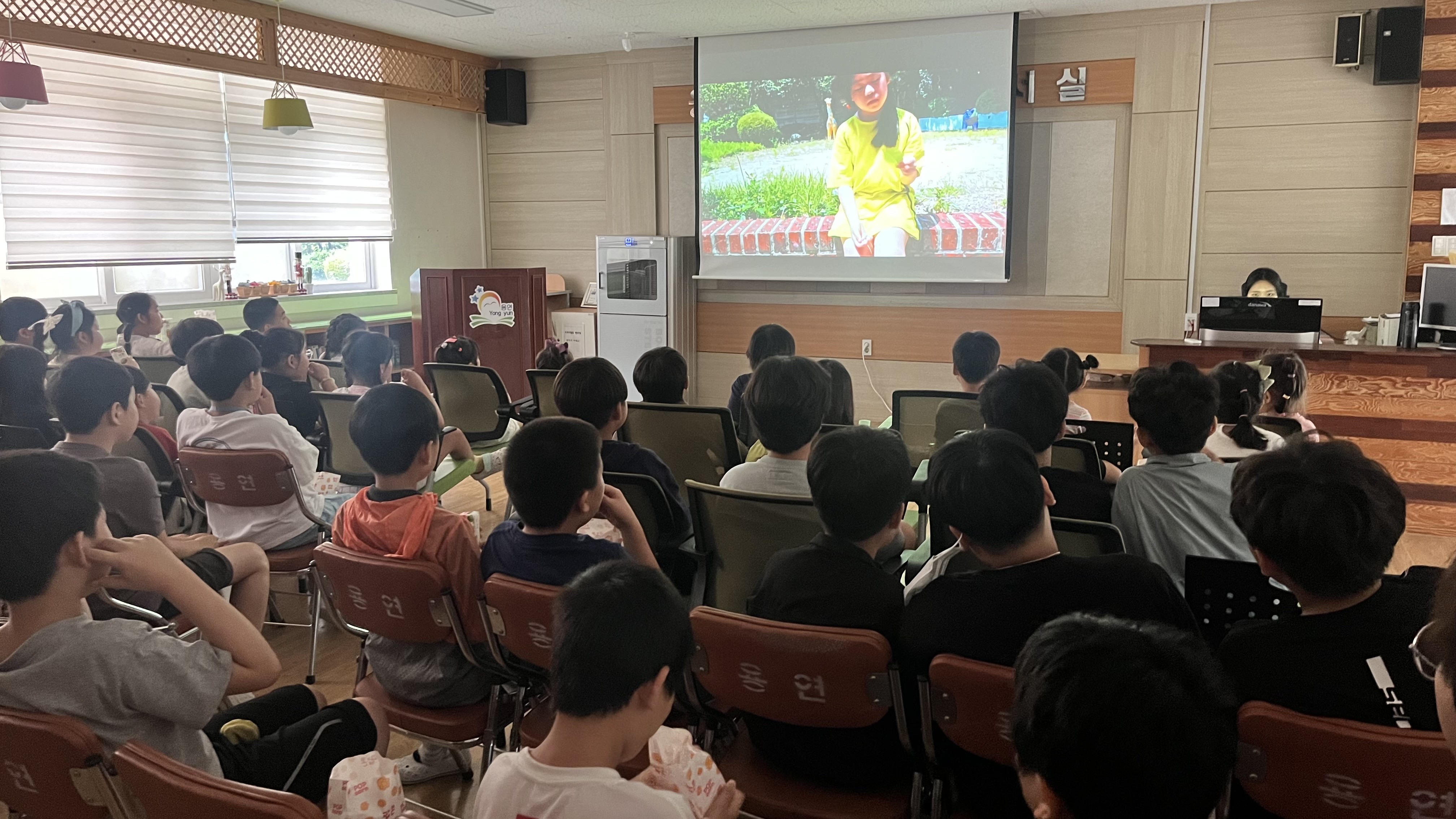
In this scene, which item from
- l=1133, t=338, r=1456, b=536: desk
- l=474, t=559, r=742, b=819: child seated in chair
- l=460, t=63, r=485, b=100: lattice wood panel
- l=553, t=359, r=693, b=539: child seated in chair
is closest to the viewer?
l=474, t=559, r=742, b=819: child seated in chair

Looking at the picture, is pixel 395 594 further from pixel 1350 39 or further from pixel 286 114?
pixel 1350 39

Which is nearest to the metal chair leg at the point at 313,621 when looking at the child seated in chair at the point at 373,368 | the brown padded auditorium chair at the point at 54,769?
the child seated in chair at the point at 373,368

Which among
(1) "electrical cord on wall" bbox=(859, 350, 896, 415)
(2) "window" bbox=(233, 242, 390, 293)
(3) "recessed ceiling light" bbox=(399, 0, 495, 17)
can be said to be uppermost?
(3) "recessed ceiling light" bbox=(399, 0, 495, 17)

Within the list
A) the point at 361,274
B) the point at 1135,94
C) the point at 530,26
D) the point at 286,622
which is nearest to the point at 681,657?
the point at 286,622

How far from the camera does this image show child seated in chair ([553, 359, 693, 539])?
301 cm

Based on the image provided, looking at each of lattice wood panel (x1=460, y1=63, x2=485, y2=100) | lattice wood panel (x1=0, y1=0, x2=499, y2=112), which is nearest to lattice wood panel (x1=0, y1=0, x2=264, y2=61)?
lattice wood panel (x1=0, y1=0, x2=499, y2=112)

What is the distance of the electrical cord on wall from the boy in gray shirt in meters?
5.18

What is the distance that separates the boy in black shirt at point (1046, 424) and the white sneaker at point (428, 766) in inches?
69.3

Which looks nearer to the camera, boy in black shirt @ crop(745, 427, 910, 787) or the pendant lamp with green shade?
boy in black shirt @ crop(745, 427, 910, 787)

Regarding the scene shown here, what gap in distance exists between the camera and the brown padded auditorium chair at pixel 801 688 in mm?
1685

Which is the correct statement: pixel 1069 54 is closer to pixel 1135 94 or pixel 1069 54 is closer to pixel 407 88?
pixel 1135 94

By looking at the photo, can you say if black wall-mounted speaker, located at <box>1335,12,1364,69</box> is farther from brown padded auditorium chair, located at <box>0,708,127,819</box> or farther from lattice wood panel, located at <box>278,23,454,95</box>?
brown padded auditorium chair, located at <box>0,708,127,819</box>

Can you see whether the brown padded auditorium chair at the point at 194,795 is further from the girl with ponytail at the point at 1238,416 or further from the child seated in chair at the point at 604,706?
the girl with ponytail at the point at 1238,416

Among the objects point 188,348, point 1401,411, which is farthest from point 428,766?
point 1401,411
